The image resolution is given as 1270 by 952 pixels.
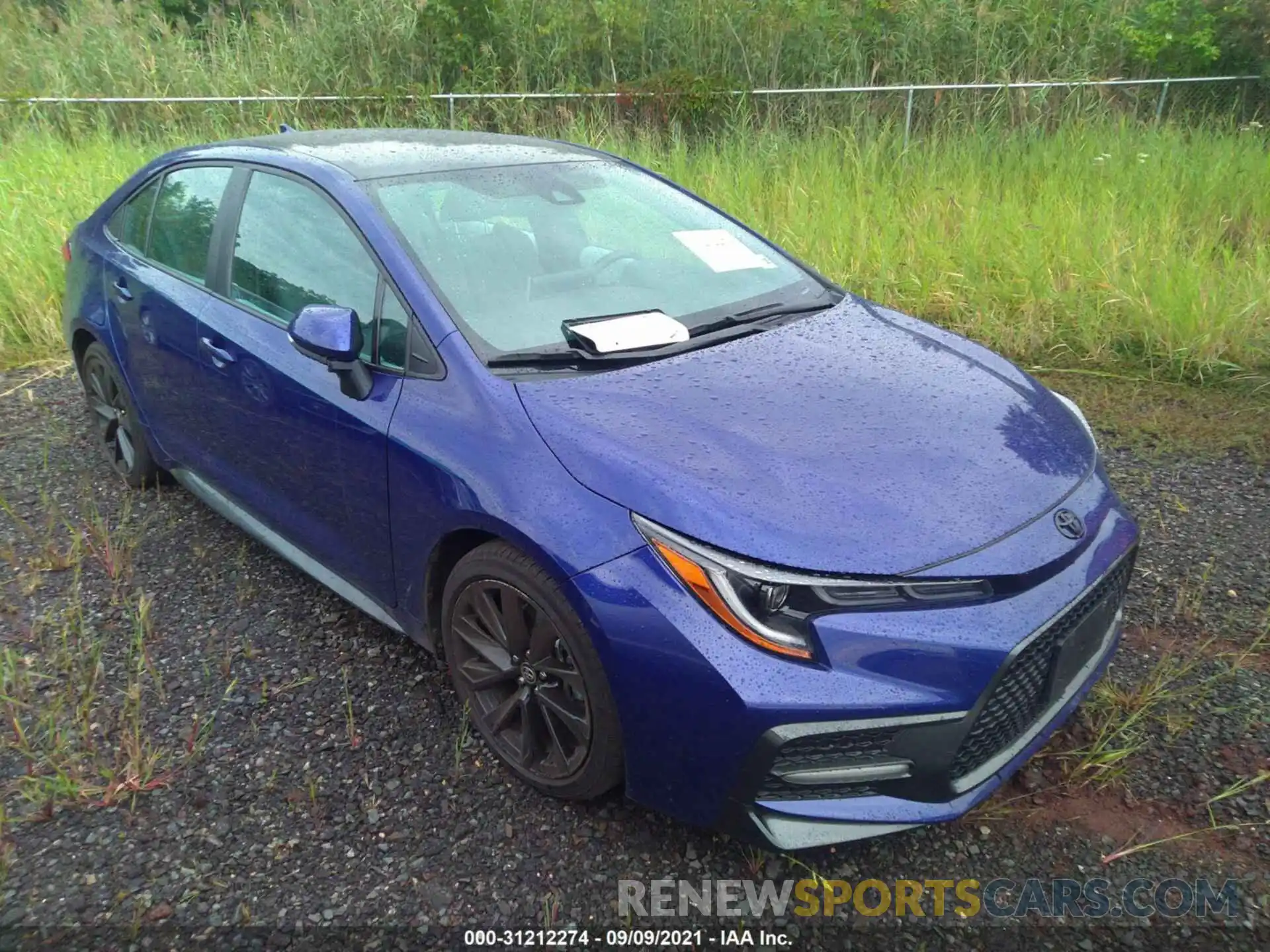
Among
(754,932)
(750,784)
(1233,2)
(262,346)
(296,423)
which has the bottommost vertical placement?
(754,932)

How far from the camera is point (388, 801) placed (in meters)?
2.40

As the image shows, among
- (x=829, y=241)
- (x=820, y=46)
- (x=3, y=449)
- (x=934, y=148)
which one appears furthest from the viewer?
(x=820, y=46)

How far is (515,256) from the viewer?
2.77m

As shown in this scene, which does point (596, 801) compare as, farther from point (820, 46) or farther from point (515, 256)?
point (820, 46)

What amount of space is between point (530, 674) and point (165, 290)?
2215 millimetres

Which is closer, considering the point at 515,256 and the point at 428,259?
the point at 428,259

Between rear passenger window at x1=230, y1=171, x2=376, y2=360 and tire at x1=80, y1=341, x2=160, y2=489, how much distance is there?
46.4 inches

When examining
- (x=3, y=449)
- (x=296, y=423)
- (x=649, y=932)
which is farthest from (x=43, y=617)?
(x=649, y=932)

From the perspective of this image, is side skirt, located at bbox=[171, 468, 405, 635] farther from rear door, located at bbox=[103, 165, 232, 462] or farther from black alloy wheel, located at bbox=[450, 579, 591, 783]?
black alloy wheel, located at bbox=[450, 579, 591, 783]

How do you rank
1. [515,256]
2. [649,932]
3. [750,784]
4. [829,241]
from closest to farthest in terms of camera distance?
[750,784] < [649,932] < [515,256] < [829,241]

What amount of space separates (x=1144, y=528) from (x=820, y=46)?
23.8 ft

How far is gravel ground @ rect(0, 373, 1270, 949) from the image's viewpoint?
208cm

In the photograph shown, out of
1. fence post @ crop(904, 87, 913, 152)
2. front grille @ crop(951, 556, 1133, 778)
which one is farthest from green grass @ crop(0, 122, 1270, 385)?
front grille @ crop(951, 556, 1133, 778)

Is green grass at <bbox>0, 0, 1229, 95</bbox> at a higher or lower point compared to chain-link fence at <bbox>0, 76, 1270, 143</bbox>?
higher
